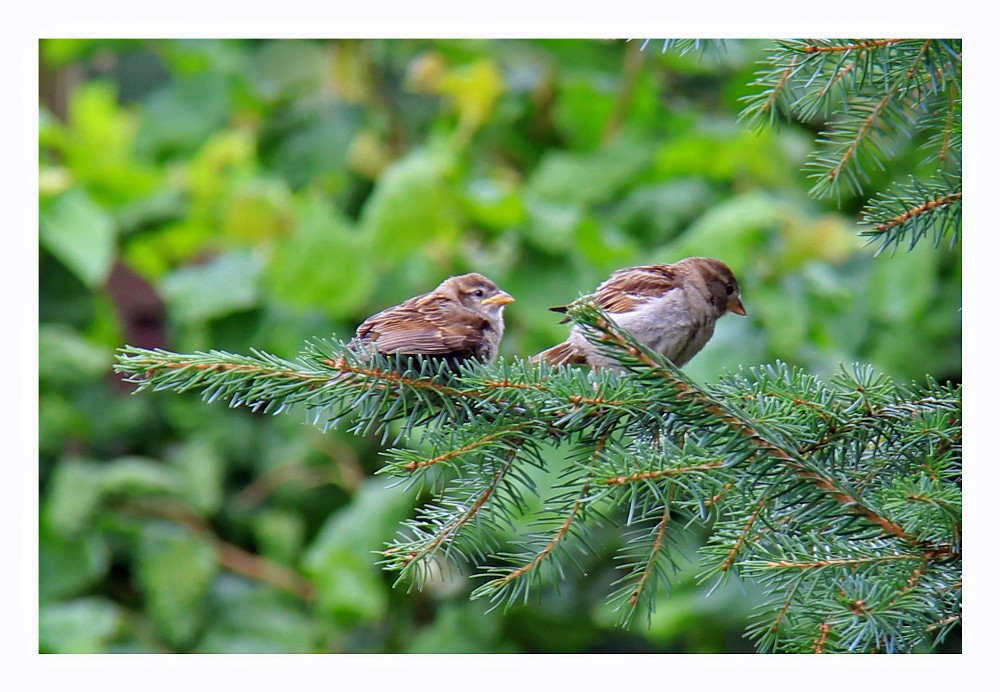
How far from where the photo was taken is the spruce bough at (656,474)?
0.91m

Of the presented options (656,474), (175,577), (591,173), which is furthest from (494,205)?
(656,474)

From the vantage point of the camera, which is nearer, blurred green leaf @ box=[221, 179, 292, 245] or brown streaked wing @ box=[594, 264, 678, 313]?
brown streaked wing @ box=[594, 264, 678, 313]

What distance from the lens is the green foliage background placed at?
193cm

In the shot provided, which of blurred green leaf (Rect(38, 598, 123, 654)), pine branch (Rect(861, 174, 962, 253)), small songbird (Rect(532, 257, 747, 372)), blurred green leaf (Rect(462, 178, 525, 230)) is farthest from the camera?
blurred green leaf (Rect(462, 178, 525, 230))

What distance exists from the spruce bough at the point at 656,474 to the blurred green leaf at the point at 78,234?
1155 mm

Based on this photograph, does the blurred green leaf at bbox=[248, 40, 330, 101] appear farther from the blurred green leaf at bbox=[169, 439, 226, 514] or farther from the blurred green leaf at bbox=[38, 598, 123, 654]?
the blurred green leaf at bbox=[38, 598, 123, 654]

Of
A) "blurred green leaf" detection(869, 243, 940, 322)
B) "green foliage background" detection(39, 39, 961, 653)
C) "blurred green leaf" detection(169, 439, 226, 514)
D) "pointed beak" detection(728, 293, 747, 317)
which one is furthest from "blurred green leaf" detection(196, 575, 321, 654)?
"blurred green leaf" detection(869, 243, 940, 322)

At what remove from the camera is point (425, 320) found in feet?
3.41

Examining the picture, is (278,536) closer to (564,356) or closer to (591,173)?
(591,173)

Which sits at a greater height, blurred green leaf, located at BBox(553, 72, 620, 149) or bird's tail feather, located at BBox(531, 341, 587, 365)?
blurred green leaf, located at BBox(553, 72, 620, 149)

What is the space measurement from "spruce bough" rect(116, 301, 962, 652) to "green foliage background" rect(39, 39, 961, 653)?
793mm

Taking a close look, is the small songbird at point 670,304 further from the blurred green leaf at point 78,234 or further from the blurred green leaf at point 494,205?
the blurred green leaf at point 78,234

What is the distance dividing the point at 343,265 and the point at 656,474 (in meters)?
1.23
